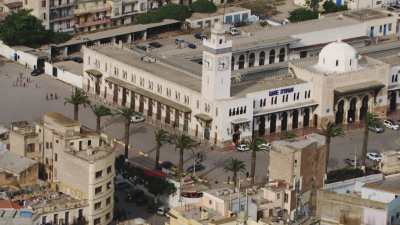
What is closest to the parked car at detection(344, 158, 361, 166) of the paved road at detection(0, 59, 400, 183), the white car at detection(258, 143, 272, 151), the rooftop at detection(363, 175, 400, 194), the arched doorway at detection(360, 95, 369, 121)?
the paved road at detection(0, 59, 400, 183)

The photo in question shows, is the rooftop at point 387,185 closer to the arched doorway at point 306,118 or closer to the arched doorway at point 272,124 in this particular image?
the arched doorway at point 272,124

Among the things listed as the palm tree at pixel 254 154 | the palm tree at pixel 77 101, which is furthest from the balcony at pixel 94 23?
the palm tree at pixel 254 154

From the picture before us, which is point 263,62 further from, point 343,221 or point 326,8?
point 343,221

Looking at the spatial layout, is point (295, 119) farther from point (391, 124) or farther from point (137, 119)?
point (137, 119)

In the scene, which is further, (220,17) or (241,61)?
(220,17)

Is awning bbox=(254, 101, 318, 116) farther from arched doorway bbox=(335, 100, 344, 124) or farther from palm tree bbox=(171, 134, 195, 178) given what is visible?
palm tree bbox=(171, 134, 195, 178)

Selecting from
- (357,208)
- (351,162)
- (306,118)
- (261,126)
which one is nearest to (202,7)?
(306,118)
